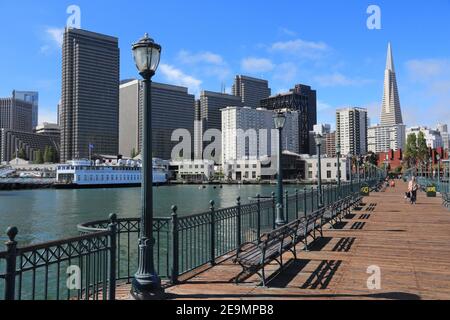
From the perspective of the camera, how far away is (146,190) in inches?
284

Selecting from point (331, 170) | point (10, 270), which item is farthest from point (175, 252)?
point (331, 170)

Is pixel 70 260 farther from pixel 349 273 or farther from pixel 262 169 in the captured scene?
pixel 262 169

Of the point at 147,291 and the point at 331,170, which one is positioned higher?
the point at 331,170

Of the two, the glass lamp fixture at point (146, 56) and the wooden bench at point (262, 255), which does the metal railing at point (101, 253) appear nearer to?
the wooden bench at point (262, 255)

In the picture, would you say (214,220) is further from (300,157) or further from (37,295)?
(300,157)

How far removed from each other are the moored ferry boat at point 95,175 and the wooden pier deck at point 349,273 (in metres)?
126

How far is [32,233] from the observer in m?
32.9

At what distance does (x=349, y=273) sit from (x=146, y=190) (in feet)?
15.2

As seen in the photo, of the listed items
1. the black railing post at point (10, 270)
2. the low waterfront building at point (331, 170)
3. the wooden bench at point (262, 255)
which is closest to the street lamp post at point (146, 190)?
the wooden bench at point (262, 255)

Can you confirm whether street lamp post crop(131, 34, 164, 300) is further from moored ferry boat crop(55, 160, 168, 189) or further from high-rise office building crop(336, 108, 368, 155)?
moored ferry boat crop(55, 160, 168, 189)

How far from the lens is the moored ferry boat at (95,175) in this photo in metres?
139

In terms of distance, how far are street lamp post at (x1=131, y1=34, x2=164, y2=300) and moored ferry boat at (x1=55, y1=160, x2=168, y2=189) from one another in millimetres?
129871

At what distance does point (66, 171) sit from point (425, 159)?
356ft
